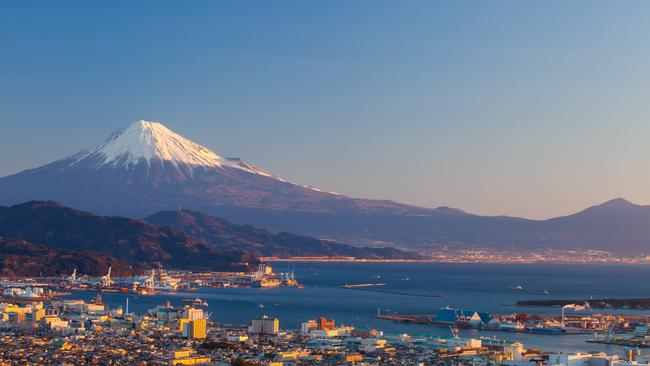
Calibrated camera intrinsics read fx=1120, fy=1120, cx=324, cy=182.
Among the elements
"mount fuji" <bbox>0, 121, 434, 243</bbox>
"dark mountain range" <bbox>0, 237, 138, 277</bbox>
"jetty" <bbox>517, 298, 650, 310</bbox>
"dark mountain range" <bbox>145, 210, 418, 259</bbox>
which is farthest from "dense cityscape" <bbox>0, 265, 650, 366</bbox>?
"mount fuji" <bbox>0, 121, 434, 243</bbox>

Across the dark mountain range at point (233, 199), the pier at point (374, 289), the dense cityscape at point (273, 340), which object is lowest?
the dense cityscape at point (273, 340)

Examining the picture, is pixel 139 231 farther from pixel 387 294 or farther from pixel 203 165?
pixel 203 165

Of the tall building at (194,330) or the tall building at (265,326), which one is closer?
the tall building at (194,330)

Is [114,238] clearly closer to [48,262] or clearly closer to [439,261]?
[48,262]

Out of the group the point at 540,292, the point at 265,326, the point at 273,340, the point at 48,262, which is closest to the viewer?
the point at 273,340

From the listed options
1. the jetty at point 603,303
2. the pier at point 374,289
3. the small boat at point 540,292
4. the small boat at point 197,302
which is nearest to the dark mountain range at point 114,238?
the pier at point 374,289

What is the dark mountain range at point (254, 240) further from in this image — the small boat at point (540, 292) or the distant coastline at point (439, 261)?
the small boat at point (540, 292)

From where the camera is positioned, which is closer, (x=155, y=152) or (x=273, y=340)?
(x=273, y=340)

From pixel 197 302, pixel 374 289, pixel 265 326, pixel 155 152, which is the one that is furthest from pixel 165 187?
pixel 265 326
